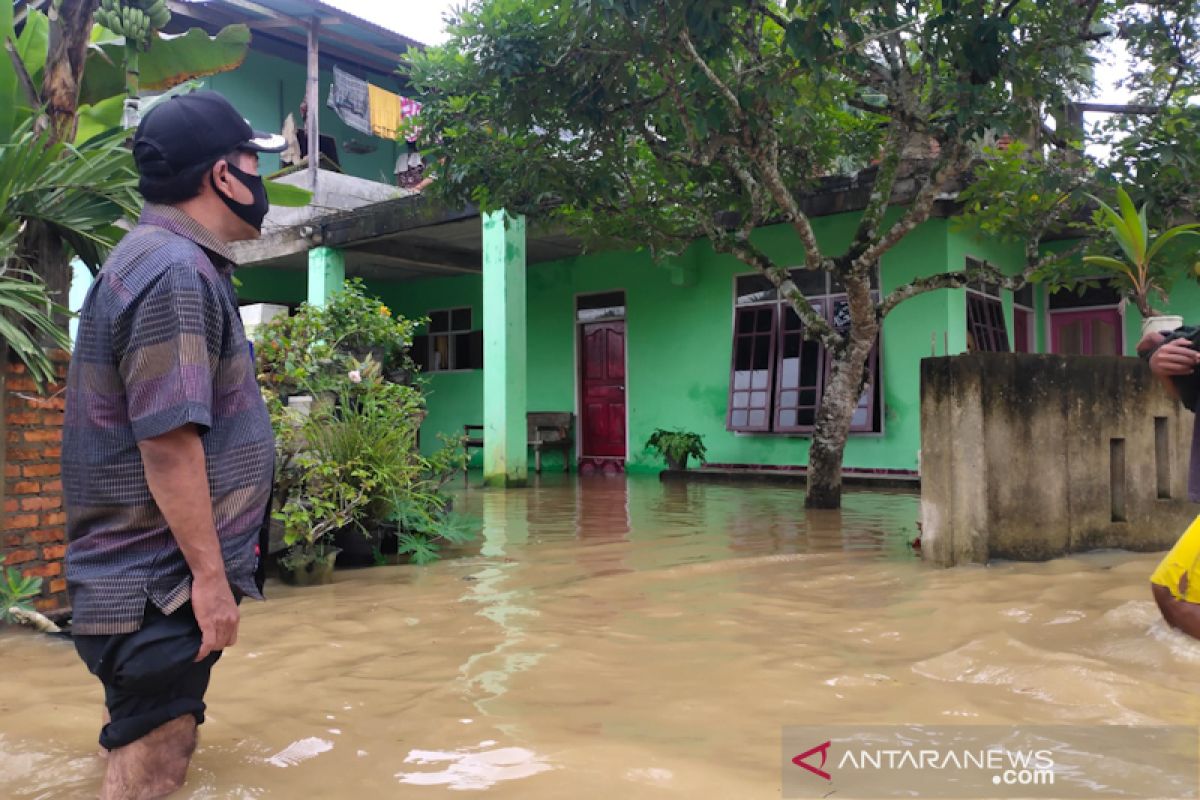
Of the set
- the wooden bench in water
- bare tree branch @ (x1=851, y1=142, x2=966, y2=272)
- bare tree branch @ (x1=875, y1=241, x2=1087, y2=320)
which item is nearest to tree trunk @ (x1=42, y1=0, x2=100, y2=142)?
bare tree branch @ (x1=851, y1=142, x2=966, y2=272)

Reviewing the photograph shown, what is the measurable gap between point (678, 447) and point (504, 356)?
7.80ft

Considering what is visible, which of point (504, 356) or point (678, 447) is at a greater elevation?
point (504, 356)

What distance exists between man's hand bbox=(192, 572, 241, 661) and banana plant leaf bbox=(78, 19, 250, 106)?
4726mm

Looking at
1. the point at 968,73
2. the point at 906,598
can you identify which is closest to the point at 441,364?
the point at 968,73

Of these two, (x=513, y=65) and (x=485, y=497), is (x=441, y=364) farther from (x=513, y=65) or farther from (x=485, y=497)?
(x=513, y=65)

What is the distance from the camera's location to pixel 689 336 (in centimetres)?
1199

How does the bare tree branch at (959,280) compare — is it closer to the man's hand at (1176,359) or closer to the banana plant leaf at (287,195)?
the banana plant leaf at (287,195)

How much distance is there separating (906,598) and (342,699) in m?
2.51

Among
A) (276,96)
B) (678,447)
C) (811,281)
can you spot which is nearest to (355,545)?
(678,447)

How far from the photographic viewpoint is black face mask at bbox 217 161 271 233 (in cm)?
200

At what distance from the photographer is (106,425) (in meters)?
1.80

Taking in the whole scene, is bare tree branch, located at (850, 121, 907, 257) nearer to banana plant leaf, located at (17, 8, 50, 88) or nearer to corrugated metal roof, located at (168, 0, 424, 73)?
banana plant leaf, located at (17, 8, 50, 88)

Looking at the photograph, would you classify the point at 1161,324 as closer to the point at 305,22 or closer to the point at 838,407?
the point at 838,407

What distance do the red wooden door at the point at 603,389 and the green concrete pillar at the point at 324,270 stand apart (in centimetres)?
352
